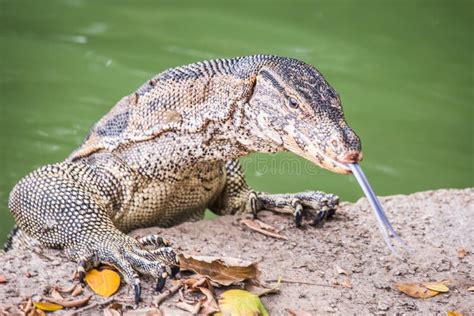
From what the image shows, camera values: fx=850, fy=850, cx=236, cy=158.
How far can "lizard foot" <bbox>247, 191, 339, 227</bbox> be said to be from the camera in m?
6.64

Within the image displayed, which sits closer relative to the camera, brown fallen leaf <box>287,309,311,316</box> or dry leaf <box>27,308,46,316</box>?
dry leaf <box>27,308,46,316</box>

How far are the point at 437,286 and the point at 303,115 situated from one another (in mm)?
1497

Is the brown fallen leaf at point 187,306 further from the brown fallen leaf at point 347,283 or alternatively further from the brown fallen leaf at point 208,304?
the brown fallen leaf at point 347,283

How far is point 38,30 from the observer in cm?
1377

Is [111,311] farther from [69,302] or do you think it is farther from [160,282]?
[160,282]

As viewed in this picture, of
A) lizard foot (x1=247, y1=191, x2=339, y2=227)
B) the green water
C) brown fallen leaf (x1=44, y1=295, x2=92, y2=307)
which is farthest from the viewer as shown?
the green water

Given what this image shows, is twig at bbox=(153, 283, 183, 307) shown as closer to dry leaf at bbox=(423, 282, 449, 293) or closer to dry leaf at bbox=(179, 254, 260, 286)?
dry leaf at bbox=(179, 254, 260, 286)

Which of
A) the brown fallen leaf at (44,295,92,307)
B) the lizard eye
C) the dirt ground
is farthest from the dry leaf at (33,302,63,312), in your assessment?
the lizard eye

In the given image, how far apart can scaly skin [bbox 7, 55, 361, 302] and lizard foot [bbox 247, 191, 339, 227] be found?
1 cm

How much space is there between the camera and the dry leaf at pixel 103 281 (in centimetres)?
509

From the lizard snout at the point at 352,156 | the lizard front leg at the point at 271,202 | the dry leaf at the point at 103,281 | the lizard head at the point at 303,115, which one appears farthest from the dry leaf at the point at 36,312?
the lizard front leg at the point at 271,202

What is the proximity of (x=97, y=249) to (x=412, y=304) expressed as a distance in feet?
6.68

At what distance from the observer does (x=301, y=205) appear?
22.1 feet

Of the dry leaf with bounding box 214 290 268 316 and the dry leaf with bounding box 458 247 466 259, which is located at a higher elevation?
the dry leaf with bounding box 458 247 466 259
